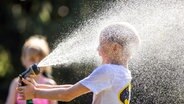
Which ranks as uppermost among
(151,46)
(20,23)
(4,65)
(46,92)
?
(20,23)

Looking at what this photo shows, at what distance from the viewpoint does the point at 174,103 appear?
20.0ft

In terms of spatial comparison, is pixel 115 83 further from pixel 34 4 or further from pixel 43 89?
pixel 34 4

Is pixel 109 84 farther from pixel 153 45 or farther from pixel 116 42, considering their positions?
pixel 153 45

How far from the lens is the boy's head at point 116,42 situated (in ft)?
13.1

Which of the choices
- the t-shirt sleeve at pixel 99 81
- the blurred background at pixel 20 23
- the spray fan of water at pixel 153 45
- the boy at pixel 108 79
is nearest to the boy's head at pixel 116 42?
the boy at pixel 108 79

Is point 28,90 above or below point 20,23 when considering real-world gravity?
below

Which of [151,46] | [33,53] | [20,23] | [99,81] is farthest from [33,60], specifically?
[20,23]

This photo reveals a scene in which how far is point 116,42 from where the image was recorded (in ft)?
13.1

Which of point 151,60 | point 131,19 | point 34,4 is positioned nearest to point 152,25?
point 131,19

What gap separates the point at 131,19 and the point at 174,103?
1.11m

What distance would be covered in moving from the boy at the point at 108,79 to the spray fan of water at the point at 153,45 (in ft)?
2.66

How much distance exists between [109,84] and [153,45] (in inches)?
78.7

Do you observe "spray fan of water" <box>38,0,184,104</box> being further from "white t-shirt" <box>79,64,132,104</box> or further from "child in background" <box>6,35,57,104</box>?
"white t-shirt" <box>79,64,132,104</box>

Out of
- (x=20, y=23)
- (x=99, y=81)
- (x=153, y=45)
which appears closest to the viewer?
(x=99, y=81)
